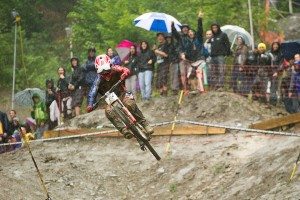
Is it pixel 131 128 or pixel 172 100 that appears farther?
pixel 172 100

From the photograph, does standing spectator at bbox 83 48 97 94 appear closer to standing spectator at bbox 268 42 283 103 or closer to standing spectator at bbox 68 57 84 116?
standing spectator at bbox 68 57 84 116

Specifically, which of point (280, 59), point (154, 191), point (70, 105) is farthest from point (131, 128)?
point (70, 105)

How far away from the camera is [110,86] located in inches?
510

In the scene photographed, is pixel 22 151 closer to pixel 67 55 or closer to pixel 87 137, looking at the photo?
pixel 87 137

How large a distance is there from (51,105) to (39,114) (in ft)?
1.61

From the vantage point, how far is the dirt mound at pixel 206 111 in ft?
57.4

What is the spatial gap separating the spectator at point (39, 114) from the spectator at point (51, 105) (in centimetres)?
14

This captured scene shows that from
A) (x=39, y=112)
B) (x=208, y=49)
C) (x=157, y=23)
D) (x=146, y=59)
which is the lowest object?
(x=39, y=112)

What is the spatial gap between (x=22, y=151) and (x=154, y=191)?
14.9ft

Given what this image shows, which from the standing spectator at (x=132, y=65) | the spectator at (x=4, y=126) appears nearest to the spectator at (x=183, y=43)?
the standing spectator at (x=132, y=65)

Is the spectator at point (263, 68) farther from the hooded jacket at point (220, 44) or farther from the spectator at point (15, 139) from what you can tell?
the spectator at point (15, 139)

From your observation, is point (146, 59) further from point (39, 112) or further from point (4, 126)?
point (4, 126)

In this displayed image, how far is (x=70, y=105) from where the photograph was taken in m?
19.4

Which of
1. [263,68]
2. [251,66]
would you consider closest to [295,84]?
[263,68]
